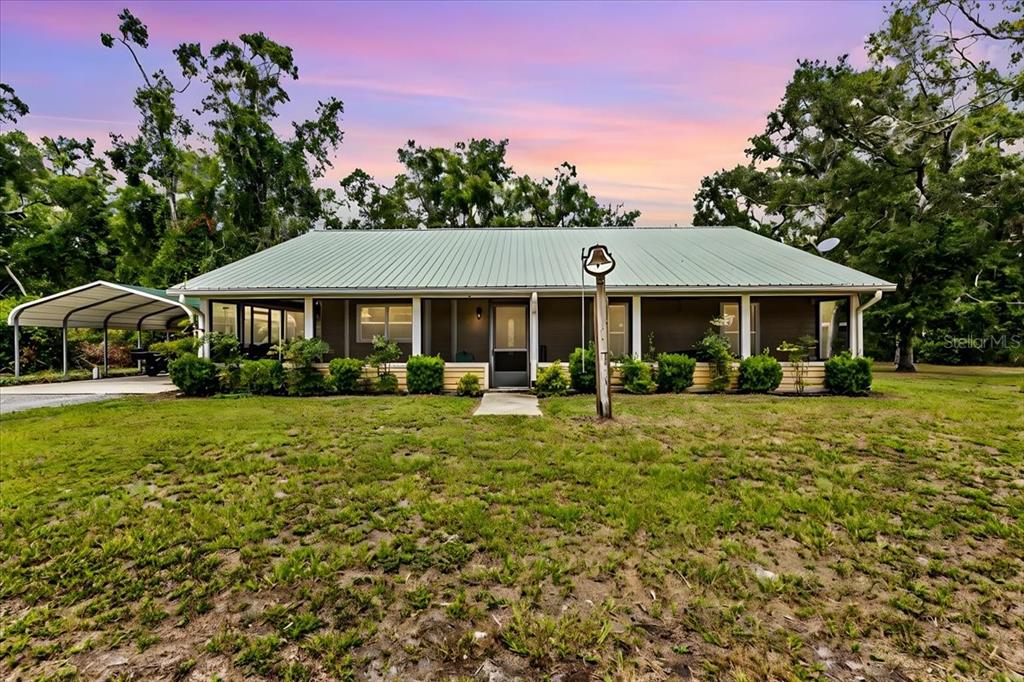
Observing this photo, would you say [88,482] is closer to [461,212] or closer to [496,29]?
[496,29]

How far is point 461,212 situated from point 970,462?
90.6 ft

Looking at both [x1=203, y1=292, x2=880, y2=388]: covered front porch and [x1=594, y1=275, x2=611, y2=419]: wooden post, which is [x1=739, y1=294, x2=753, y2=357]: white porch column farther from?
[x1=594, y1=275, x2=611, y2=419]: wooden post

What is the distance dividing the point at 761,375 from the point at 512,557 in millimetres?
9103

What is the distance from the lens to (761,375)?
1026cm

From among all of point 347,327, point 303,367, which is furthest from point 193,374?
point 347,327

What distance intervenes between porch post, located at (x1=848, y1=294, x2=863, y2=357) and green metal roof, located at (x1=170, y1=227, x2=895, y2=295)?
0.61 metres

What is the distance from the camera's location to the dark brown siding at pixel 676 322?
1232cm

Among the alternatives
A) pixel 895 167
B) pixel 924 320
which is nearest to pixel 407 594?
pixel 924 320

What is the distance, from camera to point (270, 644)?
2477 mm

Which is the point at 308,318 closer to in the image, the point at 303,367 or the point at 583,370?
the point at 303,367

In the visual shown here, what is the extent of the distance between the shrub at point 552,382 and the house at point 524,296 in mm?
570

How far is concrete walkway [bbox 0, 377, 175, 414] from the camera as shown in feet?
30.3

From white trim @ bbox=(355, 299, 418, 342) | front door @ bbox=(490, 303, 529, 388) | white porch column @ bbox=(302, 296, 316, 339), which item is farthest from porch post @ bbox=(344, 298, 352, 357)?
front door @ bbox=(490, 303, 529, 388)

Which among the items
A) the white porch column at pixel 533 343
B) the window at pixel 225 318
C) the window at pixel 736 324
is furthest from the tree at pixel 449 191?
the white porch column at pixel 533 343
